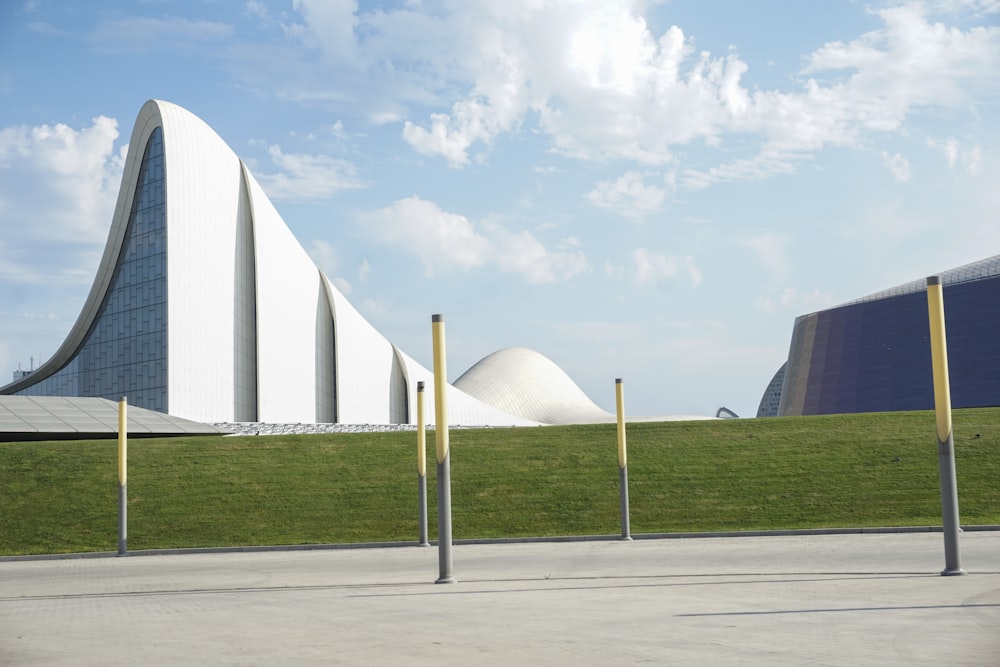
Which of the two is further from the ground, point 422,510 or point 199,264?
point 199,264

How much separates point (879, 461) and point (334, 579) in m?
15.5

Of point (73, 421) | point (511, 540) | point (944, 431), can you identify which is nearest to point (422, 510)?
point (511, 540)

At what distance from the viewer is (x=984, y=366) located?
56.6 meters

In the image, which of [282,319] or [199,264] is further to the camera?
[282,319]

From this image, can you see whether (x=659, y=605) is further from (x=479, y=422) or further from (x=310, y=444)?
(x=479, y=422)

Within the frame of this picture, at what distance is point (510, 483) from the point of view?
24734mm

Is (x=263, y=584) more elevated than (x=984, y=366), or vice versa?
(x=984, y=366)

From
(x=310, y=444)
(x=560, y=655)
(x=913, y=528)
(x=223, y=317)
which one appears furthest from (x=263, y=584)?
(x=223, y=317)

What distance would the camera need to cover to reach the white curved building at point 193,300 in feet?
136

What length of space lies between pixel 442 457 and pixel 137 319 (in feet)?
105

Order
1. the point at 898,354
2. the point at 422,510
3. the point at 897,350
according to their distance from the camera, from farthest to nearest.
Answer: the point at 897,350, the point at 898,354, the point at 422,510

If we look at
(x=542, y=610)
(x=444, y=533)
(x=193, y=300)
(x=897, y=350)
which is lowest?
(x=542, y=610)

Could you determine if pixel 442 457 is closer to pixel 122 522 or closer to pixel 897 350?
pixel 122 522

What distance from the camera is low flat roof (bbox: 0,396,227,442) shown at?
30531mm
